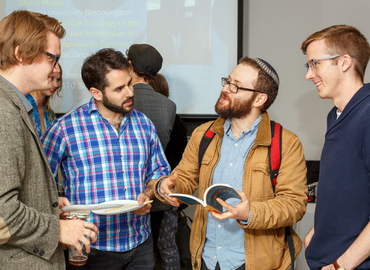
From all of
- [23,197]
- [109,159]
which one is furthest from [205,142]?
[23,197]

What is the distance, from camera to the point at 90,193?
1.82 meters

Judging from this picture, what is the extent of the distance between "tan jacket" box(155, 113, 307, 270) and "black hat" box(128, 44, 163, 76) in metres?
0.95

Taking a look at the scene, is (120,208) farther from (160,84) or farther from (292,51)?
(292,51)

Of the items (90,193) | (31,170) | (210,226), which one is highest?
(31,170)

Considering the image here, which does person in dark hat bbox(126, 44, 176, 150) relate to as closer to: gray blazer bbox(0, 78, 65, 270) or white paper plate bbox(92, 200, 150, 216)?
white paper plate bbox(92, 200, 150, 216)

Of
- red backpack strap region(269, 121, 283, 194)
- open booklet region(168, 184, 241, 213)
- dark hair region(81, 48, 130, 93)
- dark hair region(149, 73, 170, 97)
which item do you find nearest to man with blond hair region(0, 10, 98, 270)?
open booklet region(168, 184, 241, 213)

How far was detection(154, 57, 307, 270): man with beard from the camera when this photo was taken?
1523mm

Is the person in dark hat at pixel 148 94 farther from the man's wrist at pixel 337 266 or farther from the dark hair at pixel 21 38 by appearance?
the man's wrist at pixel 337 266

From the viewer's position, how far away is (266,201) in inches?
59.7

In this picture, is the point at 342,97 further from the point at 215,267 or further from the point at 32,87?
the point at 32,87

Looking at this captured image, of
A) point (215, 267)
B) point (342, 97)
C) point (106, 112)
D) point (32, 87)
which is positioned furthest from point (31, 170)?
point (342, 97)

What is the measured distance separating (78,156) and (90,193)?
0.21 meters

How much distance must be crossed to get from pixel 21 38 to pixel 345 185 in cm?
134

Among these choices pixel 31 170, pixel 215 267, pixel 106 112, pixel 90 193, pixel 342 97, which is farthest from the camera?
pixel 106 112
